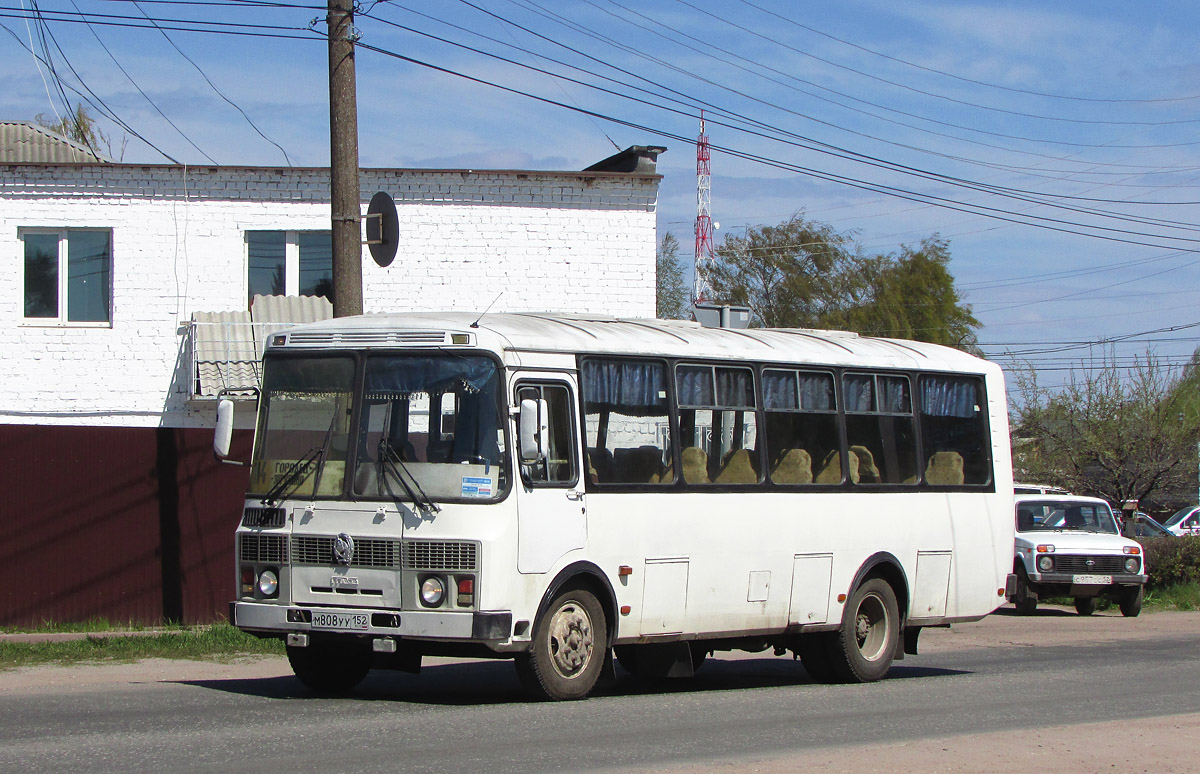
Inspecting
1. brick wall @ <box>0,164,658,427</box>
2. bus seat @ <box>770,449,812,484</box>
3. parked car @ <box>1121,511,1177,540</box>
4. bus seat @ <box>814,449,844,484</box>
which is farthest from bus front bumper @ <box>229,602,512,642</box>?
parked car @ <box>1121,511,1177,540</box>

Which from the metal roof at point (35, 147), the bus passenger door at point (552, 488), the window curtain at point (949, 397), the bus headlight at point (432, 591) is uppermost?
the metal roof at point (35, 147)

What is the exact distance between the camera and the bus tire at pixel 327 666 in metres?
10.8

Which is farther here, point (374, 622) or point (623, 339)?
point (623, 339)

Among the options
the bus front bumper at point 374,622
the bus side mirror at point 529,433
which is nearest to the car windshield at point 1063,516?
the bus side mirror at point 529,433

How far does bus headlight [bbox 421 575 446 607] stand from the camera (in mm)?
9734

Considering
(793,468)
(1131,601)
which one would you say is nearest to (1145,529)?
(1131,601)

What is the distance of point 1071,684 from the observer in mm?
12992

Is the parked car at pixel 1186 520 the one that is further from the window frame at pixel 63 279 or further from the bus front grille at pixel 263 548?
the bus front grille at pixel 263 548

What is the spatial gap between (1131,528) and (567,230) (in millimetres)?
11867

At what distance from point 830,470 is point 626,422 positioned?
2.42 metres

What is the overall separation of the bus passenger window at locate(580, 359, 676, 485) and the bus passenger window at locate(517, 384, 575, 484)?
162 mm

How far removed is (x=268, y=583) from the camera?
10.3 m

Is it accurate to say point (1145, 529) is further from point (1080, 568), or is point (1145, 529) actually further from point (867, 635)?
point (867, 635)

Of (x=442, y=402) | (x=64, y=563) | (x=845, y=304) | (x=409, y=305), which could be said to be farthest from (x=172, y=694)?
(x=845, y=304)
